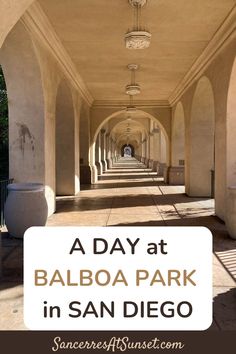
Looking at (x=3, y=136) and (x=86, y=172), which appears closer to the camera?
(x=86, y=172)

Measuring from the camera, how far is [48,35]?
8.45m

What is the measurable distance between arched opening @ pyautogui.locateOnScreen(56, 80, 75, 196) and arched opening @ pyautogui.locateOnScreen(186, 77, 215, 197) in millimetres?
4195

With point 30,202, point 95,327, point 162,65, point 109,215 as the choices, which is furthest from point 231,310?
point 162,65

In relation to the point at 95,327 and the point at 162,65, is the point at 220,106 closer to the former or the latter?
the point at 162,65

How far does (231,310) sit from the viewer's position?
4145mm

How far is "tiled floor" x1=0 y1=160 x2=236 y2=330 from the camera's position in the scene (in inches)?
167

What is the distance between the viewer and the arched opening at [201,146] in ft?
43.4

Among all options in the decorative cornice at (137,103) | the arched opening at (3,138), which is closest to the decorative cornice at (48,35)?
the decorative cornice at (137,103)

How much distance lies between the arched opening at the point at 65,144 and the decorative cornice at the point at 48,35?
100cm

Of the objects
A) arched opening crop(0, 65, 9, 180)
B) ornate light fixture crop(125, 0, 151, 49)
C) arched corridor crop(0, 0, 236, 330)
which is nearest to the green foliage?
arched opening crop(0, 65, 9, 180)

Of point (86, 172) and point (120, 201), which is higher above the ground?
point (86, 172)

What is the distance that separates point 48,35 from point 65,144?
569cm

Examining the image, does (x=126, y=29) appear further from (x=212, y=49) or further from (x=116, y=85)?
(x=116, y=85)

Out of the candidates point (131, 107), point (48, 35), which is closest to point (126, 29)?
point (48, 35)
